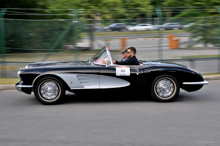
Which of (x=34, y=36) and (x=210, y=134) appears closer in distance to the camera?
(x=210, y=134)

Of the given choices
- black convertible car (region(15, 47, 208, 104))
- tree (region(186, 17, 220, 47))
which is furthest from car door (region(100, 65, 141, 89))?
tree (region(186, 17, 220, 47))

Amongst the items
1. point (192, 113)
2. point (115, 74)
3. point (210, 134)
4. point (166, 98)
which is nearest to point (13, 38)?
point (115, 74)

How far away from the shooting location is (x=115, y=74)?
662 centimetres

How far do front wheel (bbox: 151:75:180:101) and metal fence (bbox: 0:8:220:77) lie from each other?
4034mm

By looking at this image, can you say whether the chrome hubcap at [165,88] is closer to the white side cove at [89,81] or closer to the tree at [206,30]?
the white side cove at [89,81]

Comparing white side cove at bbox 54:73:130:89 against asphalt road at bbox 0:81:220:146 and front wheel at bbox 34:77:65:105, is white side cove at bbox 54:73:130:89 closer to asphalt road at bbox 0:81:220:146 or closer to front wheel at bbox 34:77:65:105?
front wheel at bbox 34:77:65:105

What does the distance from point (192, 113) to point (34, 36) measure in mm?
6933

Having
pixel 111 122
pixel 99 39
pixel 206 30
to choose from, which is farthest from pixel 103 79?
pixel 206 30

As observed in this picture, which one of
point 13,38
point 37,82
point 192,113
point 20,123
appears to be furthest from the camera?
point 13,38

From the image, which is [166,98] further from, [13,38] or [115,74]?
[13,38]

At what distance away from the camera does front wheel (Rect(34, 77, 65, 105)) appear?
6.54m

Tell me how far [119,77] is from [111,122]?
1.55m

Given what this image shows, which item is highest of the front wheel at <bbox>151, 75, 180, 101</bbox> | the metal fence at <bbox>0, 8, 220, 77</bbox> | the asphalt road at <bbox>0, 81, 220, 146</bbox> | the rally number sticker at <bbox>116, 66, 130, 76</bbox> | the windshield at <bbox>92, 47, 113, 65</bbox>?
the metal fence at <bbox>0, 8, 220, 77</bbox>

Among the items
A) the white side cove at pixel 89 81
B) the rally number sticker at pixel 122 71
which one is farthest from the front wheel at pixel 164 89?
the white side cove at pixel 89 81
